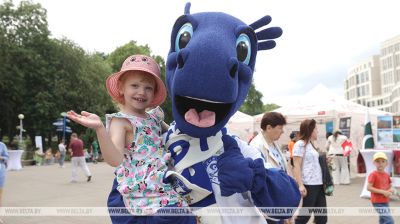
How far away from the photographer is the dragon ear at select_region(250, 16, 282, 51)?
218 cm

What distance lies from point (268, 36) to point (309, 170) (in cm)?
326

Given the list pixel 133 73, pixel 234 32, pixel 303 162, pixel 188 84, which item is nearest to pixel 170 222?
pixel 188 84

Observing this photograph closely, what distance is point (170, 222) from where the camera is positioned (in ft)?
5.85

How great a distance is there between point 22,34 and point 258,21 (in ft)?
104

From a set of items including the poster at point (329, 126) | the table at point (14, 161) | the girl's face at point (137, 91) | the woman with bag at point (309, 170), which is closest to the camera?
the girl's face at point (137, 91)

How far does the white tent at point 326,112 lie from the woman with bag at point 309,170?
9016 millimetres

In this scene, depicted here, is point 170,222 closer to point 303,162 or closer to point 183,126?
point 183,126

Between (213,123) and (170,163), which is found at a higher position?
(213,123)

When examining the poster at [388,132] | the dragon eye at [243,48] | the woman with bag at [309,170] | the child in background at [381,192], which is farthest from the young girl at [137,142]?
the poster at [388,132]

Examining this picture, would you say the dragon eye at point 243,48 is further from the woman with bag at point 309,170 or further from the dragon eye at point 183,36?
the woman with bag at point 309,170

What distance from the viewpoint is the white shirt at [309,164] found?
16.7 feet

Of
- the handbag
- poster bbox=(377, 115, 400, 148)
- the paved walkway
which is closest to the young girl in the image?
the handbag

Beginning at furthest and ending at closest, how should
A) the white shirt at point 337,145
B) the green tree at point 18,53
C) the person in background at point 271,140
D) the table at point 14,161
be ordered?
the green tree at point 18,53, the table at point 14,161, the white shirt at point 337,145, the person in background at point 271,140

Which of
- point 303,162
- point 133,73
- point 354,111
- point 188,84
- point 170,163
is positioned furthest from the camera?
point 354,111
